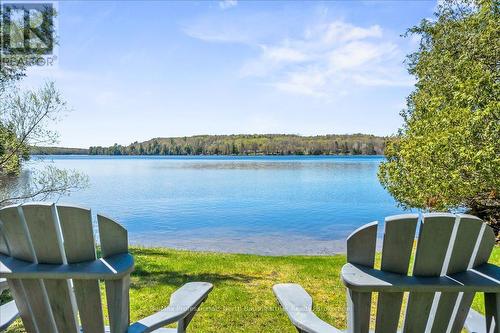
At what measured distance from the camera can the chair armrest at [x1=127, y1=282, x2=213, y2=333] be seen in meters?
1.79

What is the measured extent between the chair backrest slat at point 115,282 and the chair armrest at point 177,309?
0.41ft

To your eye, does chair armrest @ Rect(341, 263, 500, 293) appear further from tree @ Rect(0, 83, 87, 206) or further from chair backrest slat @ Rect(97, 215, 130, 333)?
tree @ Rect(0, 83, 87, 206)

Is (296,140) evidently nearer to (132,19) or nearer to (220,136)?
(220,136)

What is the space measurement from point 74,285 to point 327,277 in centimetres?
465

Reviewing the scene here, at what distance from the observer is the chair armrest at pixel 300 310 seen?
174 centimetres

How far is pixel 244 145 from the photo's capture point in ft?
298

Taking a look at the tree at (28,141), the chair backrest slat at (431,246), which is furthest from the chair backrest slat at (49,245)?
the tree at (28,141)

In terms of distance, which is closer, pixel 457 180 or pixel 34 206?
pixel 34 206

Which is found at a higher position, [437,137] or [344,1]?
[344,1]

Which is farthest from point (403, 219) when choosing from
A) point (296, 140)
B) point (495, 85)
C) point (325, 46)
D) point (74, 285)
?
point (296, 140)

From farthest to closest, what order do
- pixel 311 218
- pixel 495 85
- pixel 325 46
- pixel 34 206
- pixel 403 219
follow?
pixel 311 218 → pixel 325 46 → pixel 495 85 → pixel 34 206 → pixel 403 219

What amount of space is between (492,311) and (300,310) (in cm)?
92

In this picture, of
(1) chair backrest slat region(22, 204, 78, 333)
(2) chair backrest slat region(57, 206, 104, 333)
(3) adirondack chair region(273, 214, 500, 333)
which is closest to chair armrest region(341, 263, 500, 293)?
(3) adirondack chair region(273, 214, 500, 333)

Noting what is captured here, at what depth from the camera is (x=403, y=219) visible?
4.87 feet
